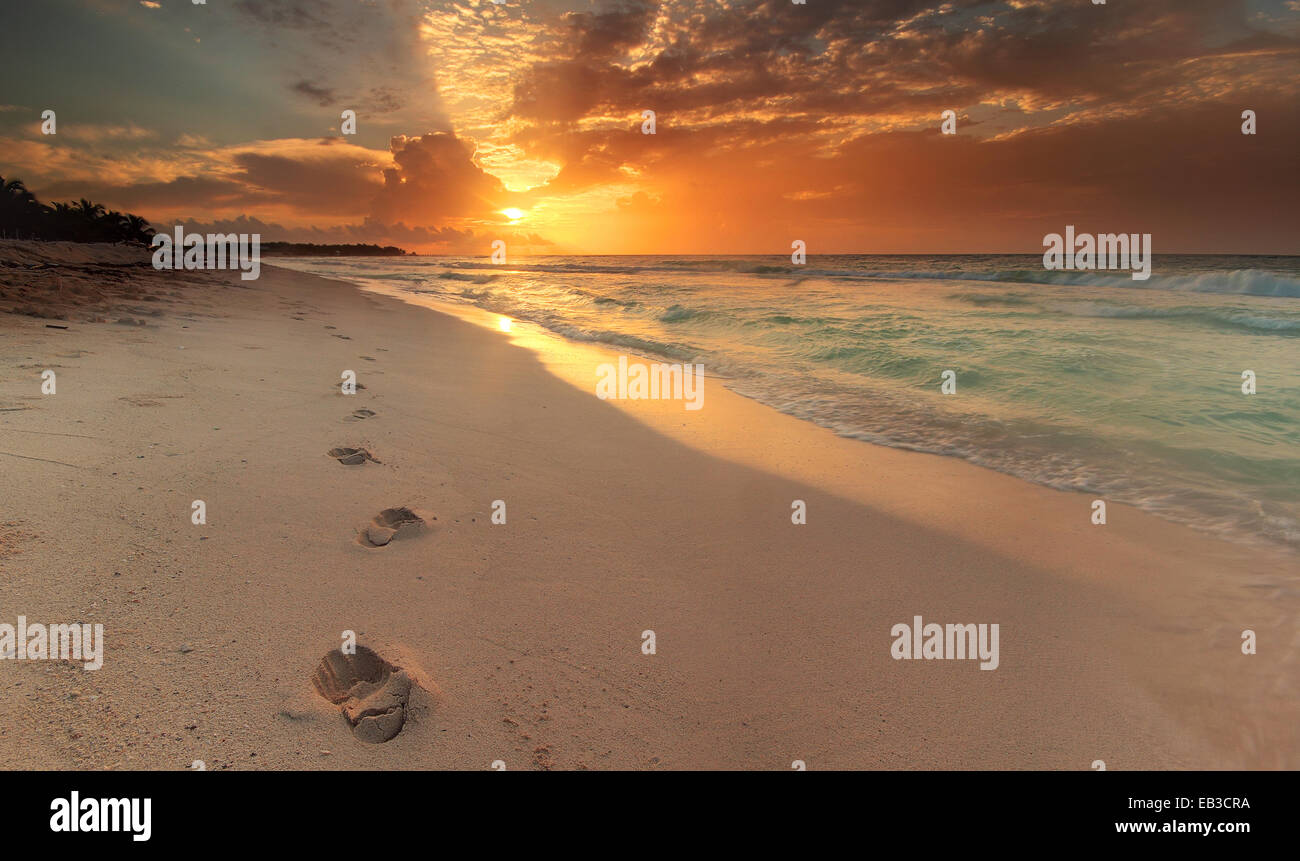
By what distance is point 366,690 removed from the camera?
219cm

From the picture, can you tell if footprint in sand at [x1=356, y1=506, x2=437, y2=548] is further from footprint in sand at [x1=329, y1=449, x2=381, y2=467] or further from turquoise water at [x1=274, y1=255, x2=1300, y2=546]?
turquoise water at [x1=274, y1=255, x2=1300, y2=546]

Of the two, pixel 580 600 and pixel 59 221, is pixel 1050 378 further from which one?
pixel 59 221

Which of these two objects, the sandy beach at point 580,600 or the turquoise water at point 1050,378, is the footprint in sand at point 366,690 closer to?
the sandy beach at point 580,600

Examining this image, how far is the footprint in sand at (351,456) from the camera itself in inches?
171

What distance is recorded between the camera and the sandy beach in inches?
82.1

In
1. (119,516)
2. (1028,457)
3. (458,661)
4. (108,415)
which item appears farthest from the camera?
(1028,457)

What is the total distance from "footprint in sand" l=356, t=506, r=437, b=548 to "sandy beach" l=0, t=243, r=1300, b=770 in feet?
0.11

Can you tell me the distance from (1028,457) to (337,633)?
647 centimetres

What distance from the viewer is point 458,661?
243 centimetres

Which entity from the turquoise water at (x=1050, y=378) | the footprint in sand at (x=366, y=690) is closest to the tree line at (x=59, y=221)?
the turquoise water at (x=1050, y=378)

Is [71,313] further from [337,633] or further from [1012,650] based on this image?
[1012,650]

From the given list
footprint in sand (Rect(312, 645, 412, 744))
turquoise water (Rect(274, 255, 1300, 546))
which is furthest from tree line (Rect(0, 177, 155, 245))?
footprint in sand (Rect(312, 645, 412, 744))
